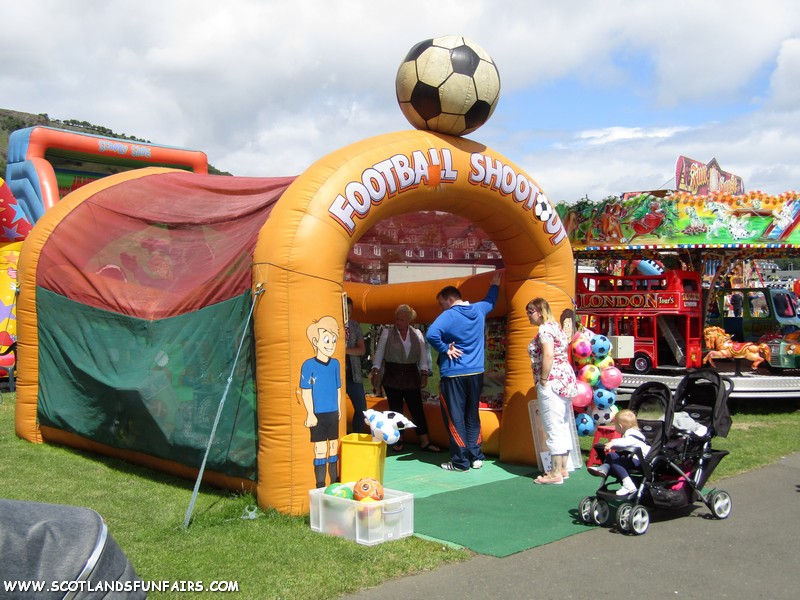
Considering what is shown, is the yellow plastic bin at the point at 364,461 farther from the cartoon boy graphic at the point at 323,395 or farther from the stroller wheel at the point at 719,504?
the stroller wheel at the point at 719,504

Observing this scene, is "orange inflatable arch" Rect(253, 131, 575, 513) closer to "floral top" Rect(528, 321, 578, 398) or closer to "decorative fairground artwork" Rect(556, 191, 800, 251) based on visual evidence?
"floral top" Rect(528, 321, 578, 398)

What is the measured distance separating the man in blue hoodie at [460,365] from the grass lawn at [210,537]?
88.9 inches

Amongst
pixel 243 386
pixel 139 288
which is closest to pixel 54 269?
pixel 139 288

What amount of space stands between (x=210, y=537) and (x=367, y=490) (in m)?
1.11

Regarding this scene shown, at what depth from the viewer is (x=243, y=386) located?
642cm

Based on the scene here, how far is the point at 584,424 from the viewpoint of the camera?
8.22 meters

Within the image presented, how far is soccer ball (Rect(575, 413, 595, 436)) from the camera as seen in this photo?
8.21 m

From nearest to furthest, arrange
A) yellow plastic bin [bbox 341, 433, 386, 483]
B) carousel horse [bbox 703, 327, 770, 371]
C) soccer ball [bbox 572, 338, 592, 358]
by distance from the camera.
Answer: yellow plastic bin [bbox 341, 433, 386, 483], soccer ball [bbox 572, 338, 592, 358], carousel horse [bbox 703, 327, 770, 371]

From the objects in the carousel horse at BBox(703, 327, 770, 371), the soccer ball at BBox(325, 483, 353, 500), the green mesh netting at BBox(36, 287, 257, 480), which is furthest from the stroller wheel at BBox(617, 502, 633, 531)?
the carousel horse at BBox(703, 327, 770, 371)

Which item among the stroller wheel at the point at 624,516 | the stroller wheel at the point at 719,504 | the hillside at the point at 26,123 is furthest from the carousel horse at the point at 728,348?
the hillside at the point at 26,123

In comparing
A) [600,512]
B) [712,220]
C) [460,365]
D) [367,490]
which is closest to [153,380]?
[367,490]

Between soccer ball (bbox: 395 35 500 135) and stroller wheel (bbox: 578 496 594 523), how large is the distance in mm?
3426

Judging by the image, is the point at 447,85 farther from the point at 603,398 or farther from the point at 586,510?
the point at 586,510

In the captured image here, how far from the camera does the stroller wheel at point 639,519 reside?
576 centimetres
